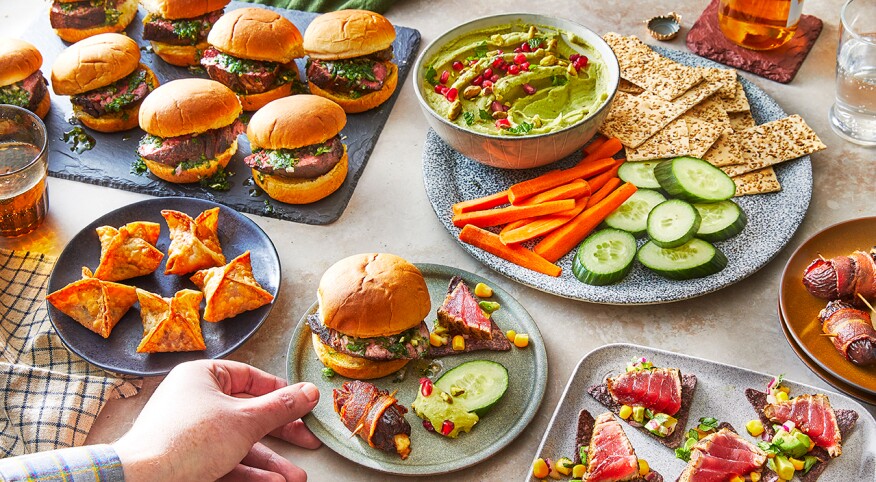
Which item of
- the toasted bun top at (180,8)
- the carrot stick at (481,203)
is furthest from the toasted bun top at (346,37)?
the carrot stick at (481,203)

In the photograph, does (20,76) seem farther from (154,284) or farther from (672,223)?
(672,223)

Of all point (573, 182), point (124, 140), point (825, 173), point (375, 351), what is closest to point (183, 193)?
point (124, 140)

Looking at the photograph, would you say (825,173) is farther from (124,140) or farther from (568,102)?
(124,140)

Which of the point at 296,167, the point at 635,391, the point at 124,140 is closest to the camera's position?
the point at 635,391

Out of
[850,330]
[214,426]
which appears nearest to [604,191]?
[850,330]

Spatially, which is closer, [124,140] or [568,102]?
[568,102]

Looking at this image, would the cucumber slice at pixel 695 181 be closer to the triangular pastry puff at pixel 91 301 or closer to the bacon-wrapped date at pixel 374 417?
the bacon-wrapped date at pixel 374 417
